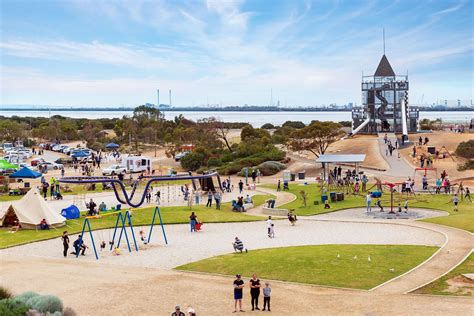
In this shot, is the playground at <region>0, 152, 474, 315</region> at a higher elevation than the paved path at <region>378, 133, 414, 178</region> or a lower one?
lower

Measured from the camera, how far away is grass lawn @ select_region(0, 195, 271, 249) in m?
30.8

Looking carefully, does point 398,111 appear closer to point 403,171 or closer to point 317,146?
point 317,146

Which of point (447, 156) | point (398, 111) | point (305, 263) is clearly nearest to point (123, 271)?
point (305, 263)

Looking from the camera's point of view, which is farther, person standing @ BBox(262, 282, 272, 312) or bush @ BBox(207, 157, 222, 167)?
bush @ BBox(207, 157, 222, 167)

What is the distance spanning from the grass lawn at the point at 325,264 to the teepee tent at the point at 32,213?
12.6 metres

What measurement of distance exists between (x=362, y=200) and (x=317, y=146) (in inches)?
1086

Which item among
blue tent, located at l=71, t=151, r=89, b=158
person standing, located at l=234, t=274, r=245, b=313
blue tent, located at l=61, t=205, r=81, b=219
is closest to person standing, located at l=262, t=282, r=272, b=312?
person standing, located at l=234, t=274, r=245, b=313

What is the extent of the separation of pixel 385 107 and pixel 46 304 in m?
74.9

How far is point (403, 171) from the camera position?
55.3m

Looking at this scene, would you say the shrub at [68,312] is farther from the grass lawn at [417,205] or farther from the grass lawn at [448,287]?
the grass lawn at [417,205]

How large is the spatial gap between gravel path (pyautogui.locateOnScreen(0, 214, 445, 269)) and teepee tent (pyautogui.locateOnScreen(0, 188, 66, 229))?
3177mm

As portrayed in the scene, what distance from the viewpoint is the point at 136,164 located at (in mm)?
61938

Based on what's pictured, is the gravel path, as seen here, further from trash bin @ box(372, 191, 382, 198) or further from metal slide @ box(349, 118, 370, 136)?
metal slide @ box(349, 118, 370, 136)

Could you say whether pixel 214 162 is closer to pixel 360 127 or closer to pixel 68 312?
pixel 360 127
